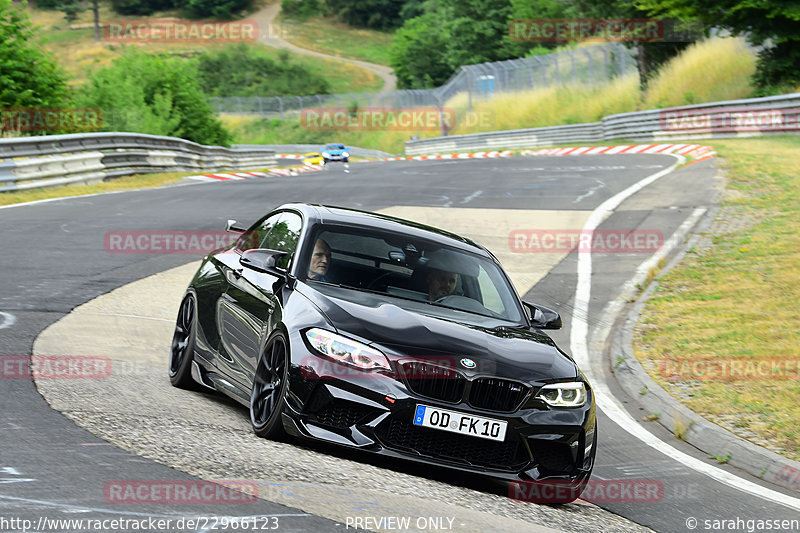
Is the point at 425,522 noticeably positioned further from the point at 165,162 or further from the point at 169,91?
the point at 169,91

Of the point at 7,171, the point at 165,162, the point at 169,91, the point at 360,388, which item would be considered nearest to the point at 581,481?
the point at 360,388

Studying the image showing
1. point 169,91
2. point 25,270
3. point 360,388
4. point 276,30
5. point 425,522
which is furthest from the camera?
point 276,30

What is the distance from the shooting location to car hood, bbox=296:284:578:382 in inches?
241

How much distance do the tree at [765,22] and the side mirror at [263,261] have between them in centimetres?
2997

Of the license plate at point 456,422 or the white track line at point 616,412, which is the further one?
the white track line at point 616,412

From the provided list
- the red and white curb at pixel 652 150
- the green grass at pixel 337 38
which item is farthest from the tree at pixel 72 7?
the red and white curb at pixel 652 150

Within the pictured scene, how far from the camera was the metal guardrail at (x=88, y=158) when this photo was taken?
21359 millimetres

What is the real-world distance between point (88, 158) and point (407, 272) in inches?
760

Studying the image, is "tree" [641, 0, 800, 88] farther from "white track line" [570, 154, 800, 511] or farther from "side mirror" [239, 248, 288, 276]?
"side mirror" [239, 248, 288, 276]

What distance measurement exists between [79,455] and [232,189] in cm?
1998

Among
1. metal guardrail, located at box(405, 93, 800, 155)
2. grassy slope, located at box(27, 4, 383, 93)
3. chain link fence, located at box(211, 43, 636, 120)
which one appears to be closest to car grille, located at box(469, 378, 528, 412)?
metal guardrail, located at box(405, 93, 800, 155)

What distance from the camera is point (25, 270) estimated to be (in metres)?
12.3

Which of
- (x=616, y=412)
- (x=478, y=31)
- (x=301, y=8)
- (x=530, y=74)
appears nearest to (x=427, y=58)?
(x=478, y=31)

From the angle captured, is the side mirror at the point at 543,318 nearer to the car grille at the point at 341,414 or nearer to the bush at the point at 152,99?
the car grille at the point at 341,414
